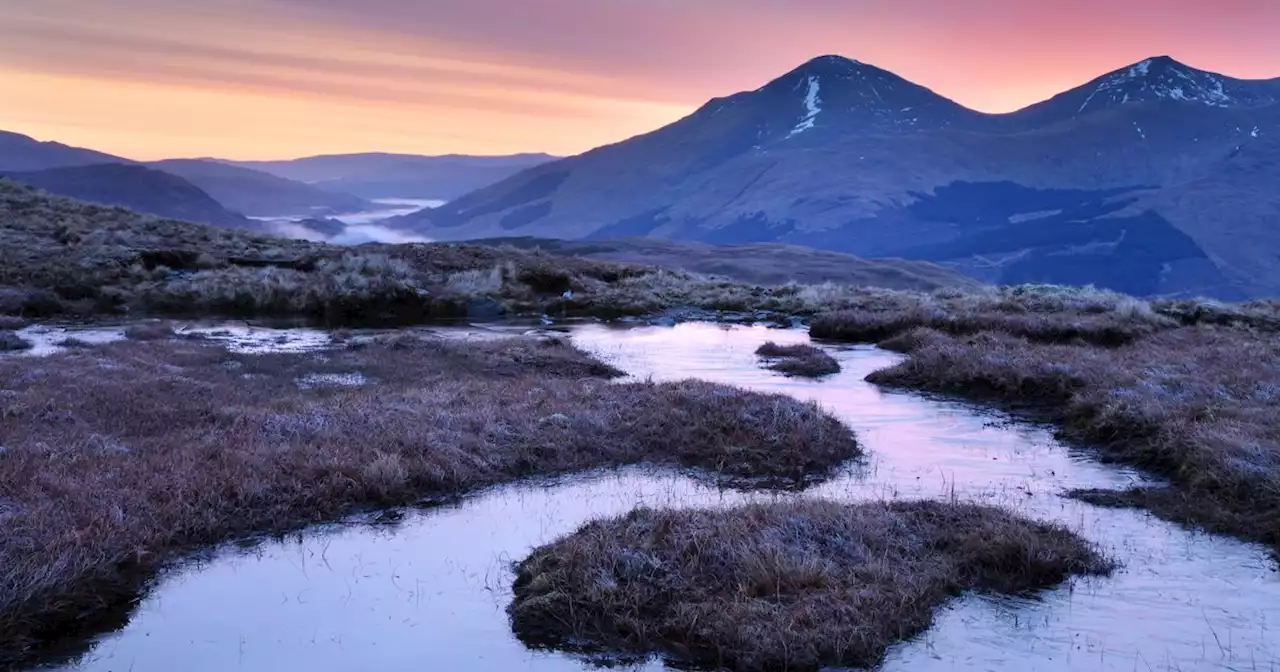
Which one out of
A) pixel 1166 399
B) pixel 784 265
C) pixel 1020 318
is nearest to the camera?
pixel 1166 399

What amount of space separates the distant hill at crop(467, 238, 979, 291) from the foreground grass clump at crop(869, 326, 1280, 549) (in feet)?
348

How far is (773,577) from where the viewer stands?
1042 cm

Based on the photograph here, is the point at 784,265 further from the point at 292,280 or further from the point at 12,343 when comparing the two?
the point at 12,343

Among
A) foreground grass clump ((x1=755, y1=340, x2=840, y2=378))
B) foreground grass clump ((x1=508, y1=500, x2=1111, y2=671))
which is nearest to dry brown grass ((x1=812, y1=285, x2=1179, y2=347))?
foreground grass clump ((x1=755, y1=340, x2=840, y2=378))

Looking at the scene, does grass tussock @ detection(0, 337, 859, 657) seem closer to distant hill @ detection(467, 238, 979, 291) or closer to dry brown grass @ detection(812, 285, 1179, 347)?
dry brown grass @ detection(812, 285, 1179, 347)

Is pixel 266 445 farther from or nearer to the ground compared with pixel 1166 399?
nearer to the ground

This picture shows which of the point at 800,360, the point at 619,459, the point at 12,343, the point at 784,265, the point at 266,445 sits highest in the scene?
the point at 784,265

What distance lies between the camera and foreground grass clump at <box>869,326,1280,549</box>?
46.6ft

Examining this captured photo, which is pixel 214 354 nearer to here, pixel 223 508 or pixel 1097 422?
pixel 223 508

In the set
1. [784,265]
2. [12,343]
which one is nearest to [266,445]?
[12,343]

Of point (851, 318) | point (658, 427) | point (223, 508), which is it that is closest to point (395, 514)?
point (223, 508)

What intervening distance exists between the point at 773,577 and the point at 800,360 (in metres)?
19.1

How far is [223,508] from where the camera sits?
1273 cm

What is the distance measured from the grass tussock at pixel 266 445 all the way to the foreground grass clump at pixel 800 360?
6.70 meters
